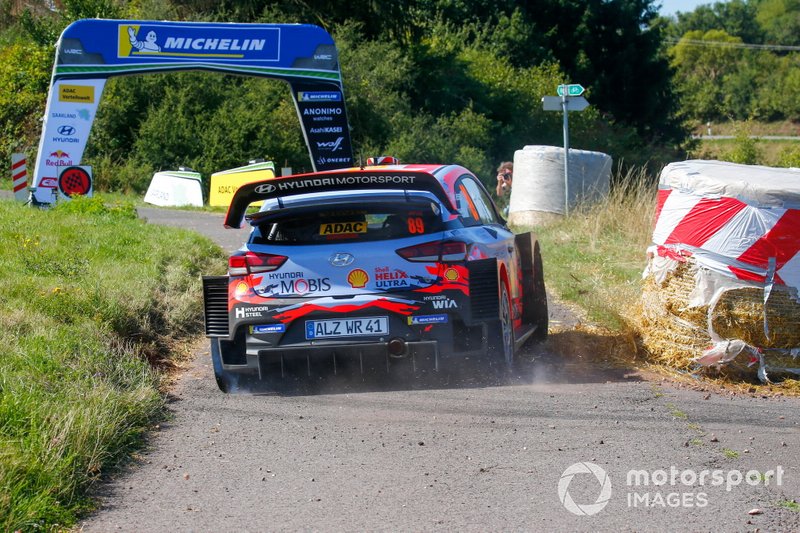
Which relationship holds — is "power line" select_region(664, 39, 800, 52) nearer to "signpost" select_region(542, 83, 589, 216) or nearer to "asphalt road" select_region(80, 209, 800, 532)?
"signpost" select_region(542, 83, 589, 216)

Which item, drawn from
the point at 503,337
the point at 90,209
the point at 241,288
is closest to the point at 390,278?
the point at 503,337

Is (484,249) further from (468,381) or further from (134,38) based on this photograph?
(134,38)

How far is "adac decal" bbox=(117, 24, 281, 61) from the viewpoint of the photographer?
A: 70.0 feet

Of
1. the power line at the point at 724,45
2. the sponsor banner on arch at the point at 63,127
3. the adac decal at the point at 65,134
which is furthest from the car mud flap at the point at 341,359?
the power line at the point at 724,45

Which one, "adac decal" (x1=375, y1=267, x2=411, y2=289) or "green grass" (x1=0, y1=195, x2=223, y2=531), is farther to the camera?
"adac decal" (x1=375, y1=267, x2=411, y2=289)

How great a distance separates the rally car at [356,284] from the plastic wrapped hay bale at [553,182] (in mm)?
14368

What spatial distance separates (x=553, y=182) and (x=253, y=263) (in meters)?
15.1

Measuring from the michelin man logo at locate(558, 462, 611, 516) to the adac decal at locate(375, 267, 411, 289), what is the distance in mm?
2274

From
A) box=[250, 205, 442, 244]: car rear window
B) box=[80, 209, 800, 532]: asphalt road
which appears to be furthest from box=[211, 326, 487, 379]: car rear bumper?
box=[250, 205, 442, 244]: car rear window

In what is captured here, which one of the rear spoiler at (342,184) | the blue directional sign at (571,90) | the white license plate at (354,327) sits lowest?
the white license plate at (354,327)

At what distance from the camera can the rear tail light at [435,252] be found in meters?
7.56

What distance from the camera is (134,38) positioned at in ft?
70.0

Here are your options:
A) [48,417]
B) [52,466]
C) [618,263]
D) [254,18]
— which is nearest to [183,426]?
[48,417]

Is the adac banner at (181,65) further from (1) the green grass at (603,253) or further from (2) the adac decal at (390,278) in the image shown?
(2) the adac decal at (390,278)
